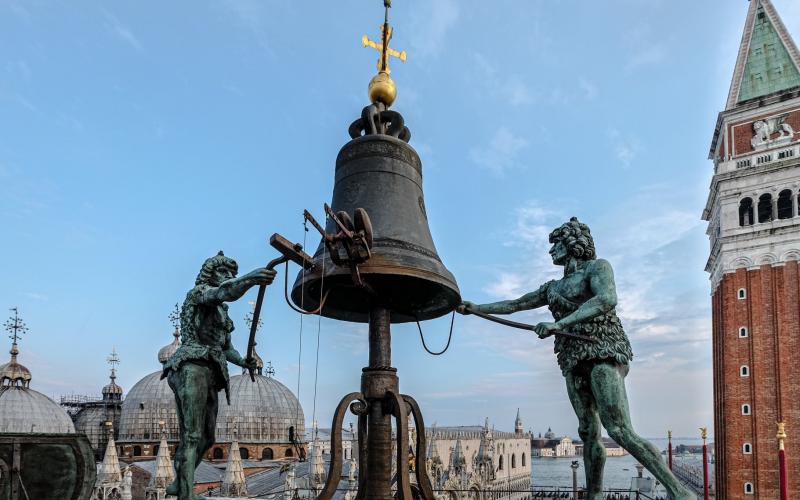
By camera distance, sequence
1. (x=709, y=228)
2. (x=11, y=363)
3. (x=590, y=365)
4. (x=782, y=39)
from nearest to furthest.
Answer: (x=590, y=365), (x=782, y=39), (x=709, y=228), (x=11, y=363)

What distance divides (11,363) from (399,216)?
6498 cm

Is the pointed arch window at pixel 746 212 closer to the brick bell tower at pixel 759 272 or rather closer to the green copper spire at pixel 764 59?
the brick bell tower at pixel 759 272

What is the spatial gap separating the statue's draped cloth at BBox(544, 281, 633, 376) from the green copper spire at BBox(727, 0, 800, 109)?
49.7 meters

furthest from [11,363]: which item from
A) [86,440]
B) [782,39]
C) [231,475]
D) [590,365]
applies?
[782,39]

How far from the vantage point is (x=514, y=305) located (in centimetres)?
732

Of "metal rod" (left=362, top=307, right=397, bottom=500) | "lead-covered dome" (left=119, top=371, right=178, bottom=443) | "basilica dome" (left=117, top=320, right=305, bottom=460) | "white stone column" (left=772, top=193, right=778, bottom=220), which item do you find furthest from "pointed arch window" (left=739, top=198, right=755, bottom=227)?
"lead-covered dome" (left=119, top=371, right=178, bottom=443)

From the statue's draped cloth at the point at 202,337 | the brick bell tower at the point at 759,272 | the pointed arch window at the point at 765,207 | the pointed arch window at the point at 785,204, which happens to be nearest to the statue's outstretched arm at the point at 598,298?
the statue's draped cloth at the point at 202,337

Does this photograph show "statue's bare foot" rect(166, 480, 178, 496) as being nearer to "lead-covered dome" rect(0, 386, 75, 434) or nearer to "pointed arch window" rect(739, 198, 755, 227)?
"pointed arch window" rect(739, 198, 755, 227)

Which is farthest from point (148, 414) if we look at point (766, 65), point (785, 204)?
point (766, 65)

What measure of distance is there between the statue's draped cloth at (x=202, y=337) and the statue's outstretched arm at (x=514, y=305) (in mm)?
2728

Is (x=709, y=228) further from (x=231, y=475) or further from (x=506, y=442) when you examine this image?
(x=506, y=442)

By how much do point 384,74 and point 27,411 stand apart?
190 feet

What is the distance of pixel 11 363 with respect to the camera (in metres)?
60.4

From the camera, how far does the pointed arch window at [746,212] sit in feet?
155
